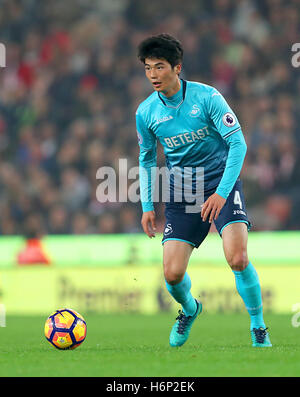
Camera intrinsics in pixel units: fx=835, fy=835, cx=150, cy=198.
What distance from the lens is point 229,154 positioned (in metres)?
6.03

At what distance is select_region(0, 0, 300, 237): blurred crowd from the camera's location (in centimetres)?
1314

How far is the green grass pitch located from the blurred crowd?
430 cm

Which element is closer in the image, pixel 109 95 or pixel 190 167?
pixel 190 167

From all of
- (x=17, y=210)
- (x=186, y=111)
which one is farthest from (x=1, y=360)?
(x=17, y=210)

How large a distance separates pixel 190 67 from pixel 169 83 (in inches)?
345

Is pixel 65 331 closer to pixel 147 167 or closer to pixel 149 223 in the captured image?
pixel 149 223

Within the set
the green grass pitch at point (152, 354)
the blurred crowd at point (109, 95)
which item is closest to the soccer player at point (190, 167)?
the green grass pitch at point (152, 354)

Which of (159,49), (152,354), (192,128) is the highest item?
(159,49)

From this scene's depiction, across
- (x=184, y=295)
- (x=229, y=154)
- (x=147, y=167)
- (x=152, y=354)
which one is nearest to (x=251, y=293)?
(x=184, y=295)

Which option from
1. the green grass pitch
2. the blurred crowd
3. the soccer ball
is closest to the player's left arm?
the green grass pitch

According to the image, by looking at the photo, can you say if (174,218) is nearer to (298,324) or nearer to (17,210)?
(298,324)

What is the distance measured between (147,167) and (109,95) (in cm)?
927

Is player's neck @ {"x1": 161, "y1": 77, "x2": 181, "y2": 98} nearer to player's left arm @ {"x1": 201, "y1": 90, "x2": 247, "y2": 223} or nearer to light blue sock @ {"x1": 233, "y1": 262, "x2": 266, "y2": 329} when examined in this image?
player's left arm @ {"x1": 201, "y1": 90, "x2": 247, "y2": 223}

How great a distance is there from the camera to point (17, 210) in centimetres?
1457
